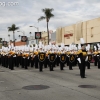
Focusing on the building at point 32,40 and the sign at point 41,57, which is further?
the building at point 32,40

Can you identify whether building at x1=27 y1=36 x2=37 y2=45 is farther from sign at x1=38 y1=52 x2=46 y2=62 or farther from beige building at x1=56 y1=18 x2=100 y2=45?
sign at x1=38 y1=52 x2=46 y2=62

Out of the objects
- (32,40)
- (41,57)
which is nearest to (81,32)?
(41,57)

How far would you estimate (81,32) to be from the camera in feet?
141

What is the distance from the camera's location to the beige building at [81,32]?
128 feet

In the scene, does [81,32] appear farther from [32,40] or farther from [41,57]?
[32,40]

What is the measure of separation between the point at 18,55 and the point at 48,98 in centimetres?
1586

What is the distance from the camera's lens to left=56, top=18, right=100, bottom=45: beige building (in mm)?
39112

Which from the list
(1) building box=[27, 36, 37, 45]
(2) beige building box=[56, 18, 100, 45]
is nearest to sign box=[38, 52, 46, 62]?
(2) beige building box=[56, 18, 100, 45]

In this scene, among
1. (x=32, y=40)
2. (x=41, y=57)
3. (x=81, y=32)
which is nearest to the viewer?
(x=41, y=57)

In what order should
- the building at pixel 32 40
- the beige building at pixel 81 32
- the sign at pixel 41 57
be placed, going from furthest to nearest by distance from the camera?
the building at pixel 32 40
the beige building at pixel 81 32
the sign at pixel 41 57

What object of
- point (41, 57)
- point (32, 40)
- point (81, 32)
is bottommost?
point (41, 57)

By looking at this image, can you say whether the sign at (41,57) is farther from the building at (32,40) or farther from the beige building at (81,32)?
the building at (32,40)

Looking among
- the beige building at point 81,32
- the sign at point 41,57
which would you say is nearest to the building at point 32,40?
the beige building at point 81,32

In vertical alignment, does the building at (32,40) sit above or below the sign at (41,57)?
above
